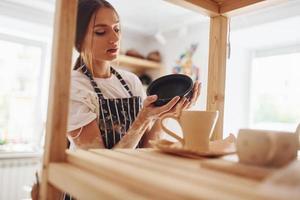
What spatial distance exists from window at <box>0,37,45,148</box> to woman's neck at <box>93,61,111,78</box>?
2.32 m

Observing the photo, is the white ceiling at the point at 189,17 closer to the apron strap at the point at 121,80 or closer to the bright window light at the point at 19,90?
the bright window light at the point at 19,90

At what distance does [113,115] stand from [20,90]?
8.03 ft

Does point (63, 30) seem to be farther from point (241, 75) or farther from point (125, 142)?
point (241, 75)

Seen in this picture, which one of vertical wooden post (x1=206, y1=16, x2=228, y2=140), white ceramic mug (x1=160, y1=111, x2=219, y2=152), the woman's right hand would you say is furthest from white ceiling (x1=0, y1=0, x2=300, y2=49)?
white ceramic mug (x1=160, y1=111, x2=219, y2=152)

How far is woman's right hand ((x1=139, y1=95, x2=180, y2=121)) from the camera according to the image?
0.61 m

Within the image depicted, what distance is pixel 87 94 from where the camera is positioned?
833mm

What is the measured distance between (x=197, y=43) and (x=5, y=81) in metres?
2.02

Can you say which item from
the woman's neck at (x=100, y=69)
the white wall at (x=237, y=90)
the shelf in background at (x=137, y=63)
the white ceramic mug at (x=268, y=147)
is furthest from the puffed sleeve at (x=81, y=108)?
the shelf in background at (x=137, y=63)

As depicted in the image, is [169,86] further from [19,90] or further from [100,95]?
[19,90]

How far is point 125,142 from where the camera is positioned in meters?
0.77

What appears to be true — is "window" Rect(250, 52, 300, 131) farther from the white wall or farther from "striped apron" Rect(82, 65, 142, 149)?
"striped apron" Rect(82, 65, 142, 149)

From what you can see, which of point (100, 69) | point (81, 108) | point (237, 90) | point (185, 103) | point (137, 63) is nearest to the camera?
point (185, 103)

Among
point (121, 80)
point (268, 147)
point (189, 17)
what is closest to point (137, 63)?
point (189, 17)

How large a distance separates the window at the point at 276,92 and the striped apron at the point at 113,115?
81.7 inches
